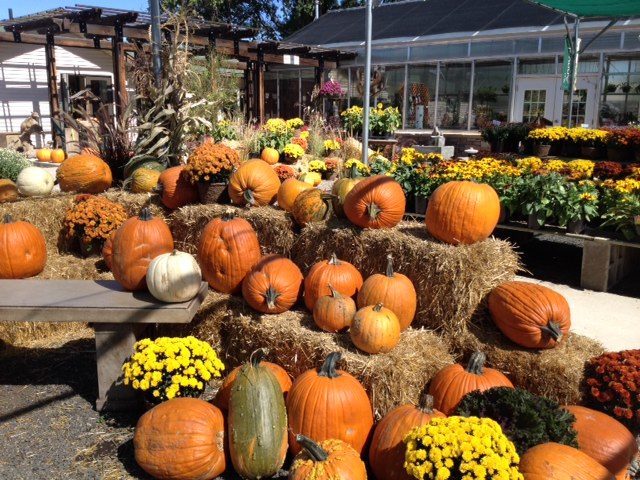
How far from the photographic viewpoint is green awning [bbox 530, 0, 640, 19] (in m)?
9.07

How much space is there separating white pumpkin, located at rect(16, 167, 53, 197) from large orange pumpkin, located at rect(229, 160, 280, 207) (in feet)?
7.27

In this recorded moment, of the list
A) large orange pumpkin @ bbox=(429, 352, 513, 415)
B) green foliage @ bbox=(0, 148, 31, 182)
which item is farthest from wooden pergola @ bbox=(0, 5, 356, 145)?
large orange pumpkin @ bbox=(429, 352, 513, 415)

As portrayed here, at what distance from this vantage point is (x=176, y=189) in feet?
16.1

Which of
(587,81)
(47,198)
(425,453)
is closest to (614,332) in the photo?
(425,453)

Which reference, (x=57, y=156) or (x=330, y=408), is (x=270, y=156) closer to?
(x=330, y=408)

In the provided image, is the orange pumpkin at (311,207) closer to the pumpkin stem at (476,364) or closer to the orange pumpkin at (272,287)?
the orange pumpkin at (272,287)

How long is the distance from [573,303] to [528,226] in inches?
42.5

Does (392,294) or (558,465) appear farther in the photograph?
(392,294)

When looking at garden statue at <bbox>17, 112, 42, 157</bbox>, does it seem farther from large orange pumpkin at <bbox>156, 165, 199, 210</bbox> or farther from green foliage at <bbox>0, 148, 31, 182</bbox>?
large orange pumpkin at <bbox>156, 165, 199, 210</bbox>

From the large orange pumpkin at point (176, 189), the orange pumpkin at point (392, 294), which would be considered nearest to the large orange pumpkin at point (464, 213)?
the orange pumpkin at point (392, 294)

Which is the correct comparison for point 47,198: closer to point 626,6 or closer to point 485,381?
point 485,381

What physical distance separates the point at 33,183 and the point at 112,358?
306 cm

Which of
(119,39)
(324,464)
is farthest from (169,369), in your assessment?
(119,39)

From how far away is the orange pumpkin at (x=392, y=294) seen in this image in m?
3.29
